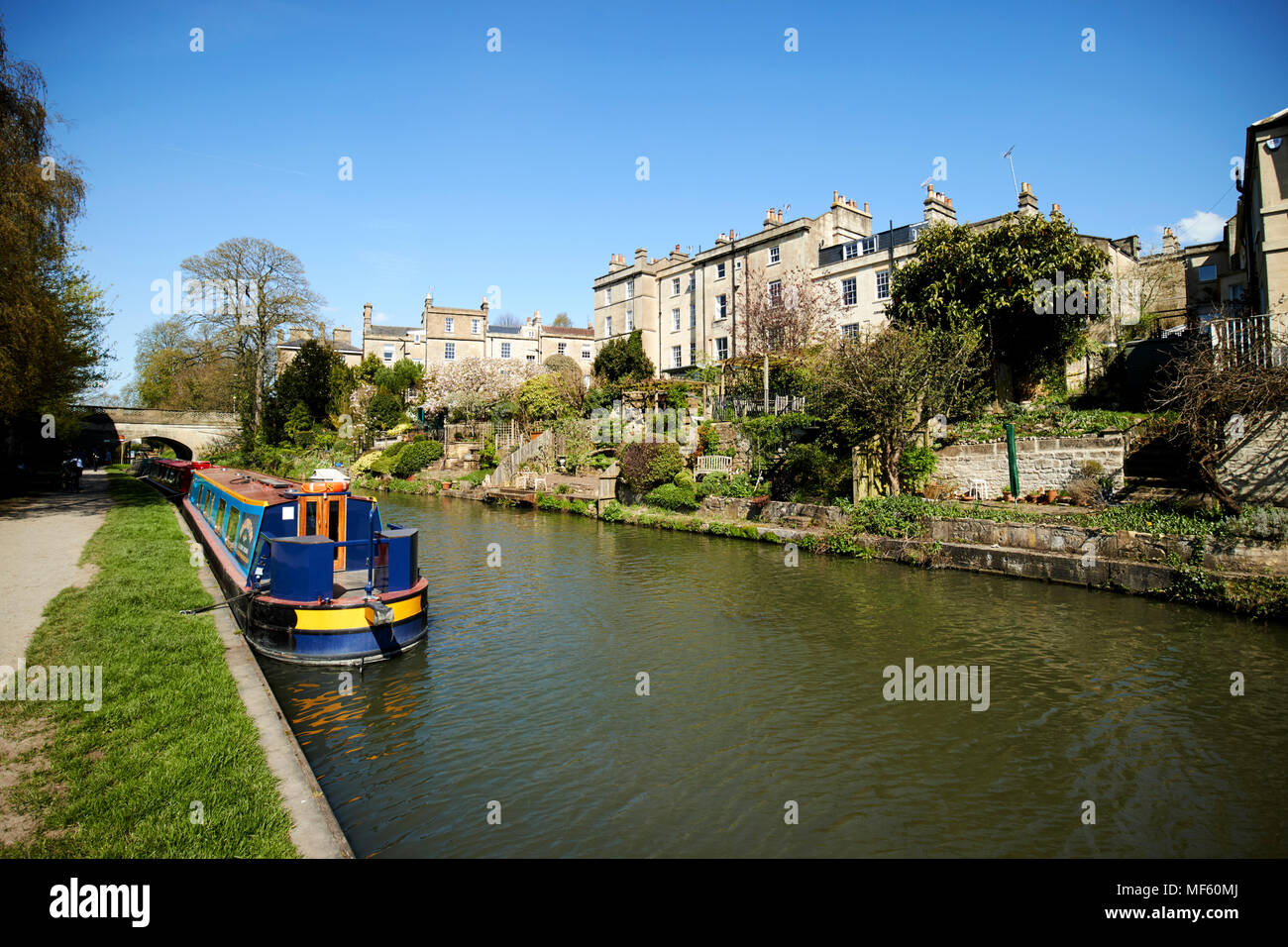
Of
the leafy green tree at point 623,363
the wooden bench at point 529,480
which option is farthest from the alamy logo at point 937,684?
the leafy green tree at point 623,363

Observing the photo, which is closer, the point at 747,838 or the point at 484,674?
the point at 747,838

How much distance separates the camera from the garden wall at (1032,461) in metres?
14.2

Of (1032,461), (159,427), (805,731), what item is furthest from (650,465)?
(159,427)

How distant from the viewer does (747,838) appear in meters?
4.88

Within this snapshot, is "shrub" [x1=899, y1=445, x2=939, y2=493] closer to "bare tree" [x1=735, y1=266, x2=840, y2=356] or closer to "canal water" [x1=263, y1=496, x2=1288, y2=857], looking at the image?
"canal water" [x1=263, y1=496, x2=1288, y2=857]

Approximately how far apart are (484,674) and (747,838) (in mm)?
4255

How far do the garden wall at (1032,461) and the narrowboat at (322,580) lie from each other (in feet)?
45.5

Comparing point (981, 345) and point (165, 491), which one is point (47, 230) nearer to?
point (165, 491)

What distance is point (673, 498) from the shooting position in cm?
2102

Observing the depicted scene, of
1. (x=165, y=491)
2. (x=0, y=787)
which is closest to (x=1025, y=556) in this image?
(x=0, y=787)
